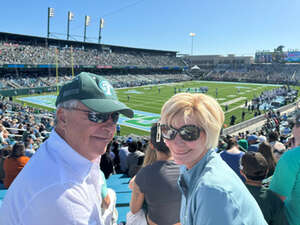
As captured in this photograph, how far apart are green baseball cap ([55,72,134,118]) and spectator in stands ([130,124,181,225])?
815mm

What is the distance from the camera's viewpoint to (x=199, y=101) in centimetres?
192

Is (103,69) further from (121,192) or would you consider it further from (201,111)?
(201,111)

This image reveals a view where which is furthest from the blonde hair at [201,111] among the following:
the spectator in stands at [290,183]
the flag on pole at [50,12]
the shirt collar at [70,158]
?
the flag on pole at [50,12]

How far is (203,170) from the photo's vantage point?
1719 mm

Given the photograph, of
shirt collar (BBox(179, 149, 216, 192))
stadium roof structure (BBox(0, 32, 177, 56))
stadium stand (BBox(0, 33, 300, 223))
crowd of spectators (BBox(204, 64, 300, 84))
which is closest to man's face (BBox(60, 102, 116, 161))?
shirt collar (BBox(179, 149, 216, 192))

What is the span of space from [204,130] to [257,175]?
45.4 inches

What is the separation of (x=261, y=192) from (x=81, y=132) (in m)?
2.00

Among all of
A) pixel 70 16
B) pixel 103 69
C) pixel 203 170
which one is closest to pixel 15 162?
pixel 203 170

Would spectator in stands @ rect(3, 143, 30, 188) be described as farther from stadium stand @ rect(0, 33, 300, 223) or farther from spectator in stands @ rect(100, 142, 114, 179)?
stadium stand @ rect(0, 33, 300, 223)

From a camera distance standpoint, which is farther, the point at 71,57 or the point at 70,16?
the point at 70,16

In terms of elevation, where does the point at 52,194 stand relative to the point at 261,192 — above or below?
above

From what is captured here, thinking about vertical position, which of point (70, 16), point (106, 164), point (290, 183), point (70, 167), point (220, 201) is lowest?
point (106, 164)

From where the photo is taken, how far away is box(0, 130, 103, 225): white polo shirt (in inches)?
49.6

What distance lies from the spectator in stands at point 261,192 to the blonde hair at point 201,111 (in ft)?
3.13
